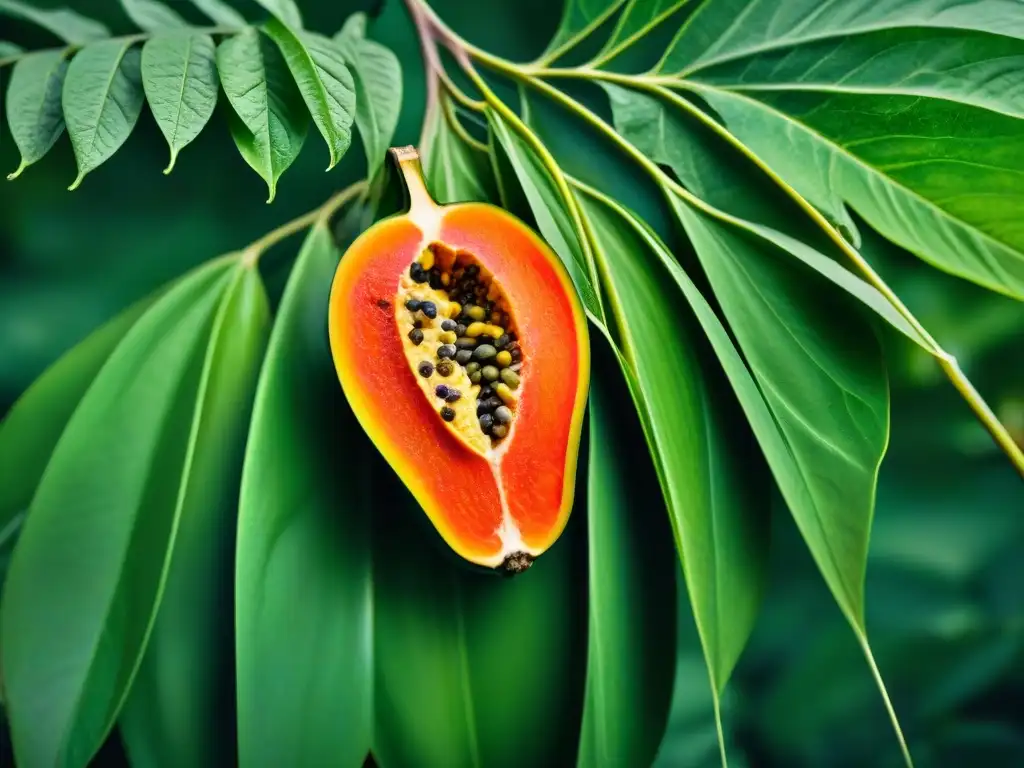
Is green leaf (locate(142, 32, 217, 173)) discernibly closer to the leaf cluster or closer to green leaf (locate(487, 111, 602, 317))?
the leaf cluster

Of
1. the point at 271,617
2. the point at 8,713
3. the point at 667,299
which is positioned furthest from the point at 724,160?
the point at 8,713

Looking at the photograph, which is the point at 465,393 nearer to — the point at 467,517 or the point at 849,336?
the point at 467,517

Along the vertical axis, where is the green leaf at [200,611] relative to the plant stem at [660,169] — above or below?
below

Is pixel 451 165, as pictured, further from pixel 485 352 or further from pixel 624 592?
pixel 624 592

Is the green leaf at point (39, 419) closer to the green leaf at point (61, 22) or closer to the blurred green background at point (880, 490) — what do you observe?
the blurred green background at point (880, 490)

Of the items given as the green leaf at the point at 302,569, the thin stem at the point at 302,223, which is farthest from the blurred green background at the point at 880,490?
the green leaf at the point at 302,569

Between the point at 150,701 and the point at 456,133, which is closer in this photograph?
the point at 150,701

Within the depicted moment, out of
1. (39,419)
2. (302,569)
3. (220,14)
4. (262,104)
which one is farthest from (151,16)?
(302,569)
